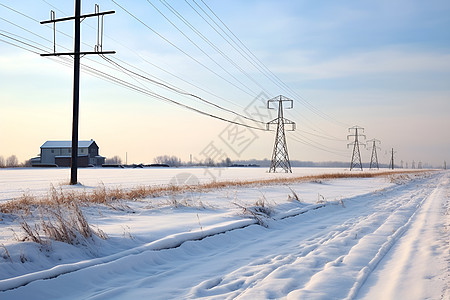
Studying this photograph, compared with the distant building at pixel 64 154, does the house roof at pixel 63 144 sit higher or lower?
higher

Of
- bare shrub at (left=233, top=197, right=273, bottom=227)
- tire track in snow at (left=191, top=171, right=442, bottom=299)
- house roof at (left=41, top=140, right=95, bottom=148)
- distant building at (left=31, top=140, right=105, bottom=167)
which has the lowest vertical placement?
tire track in snow at (left=191, top=171, right=442, bottom=299)

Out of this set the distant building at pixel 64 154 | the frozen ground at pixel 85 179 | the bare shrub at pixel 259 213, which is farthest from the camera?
the distant building at pixel 64 154

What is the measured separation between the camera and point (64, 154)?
336 ft

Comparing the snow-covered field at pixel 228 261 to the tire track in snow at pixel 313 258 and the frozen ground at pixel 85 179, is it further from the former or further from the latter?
the frozen ground at pixel 85 179

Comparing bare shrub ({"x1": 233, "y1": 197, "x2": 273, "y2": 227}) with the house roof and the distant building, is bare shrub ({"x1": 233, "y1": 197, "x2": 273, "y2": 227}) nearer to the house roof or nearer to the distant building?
the distant building

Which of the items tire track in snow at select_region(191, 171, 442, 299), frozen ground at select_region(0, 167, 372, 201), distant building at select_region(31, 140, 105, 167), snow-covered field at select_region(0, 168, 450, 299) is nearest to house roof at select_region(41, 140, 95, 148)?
distant building at select_region(31, 140, 105, 167)

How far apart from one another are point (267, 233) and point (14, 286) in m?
6.63

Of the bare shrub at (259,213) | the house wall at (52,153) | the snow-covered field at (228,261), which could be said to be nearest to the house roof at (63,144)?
the house wall at (52,153)

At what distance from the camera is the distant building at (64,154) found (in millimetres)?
100125

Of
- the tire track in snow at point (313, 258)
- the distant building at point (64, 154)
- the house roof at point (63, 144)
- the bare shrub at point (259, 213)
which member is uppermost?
the house roof at point (63, 144)

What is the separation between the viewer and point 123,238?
8.08 metres

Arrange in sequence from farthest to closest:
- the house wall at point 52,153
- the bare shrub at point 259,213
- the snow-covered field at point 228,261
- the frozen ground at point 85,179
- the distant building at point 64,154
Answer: the house wall at point 52,153 → the distant building at point 64,154 → the frozen ground at point 85,179 → the bare shrub at point 259,213 → the snow-covered field at point 228,261

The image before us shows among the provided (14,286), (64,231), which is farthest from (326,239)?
(14,286)

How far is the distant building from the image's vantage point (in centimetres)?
10012
